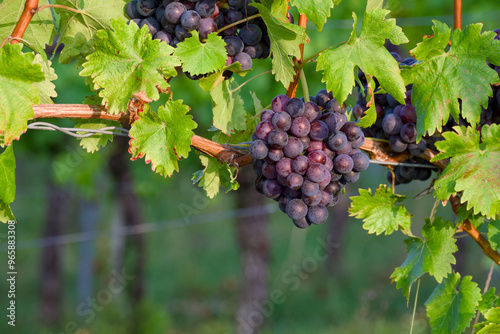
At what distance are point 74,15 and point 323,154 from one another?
70cm

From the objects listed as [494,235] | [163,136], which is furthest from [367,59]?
[494,235]

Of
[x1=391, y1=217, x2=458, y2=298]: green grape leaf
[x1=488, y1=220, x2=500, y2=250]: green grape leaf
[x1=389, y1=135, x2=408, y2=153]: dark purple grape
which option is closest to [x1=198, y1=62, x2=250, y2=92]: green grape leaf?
[x1=389, y1=135, x2=408, y2=153]: dark purple grape

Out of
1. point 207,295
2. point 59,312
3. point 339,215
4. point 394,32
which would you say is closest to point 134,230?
point 59,312

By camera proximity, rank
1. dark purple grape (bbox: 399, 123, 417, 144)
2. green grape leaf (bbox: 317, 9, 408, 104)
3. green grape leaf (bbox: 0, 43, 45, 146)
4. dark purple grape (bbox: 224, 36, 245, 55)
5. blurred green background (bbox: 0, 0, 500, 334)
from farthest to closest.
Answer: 1. blurred green background (bbox: 0, 0, 500, 334)
2. dark purple grape (bbox: 399, 123, 417, 144)
3. dark purple grape (bbox: 224, 36, 245, 55)
4. green grape leaf (bbox: 317, 9, 408, 104)
5. green grape leaf (bbox: 0, 43, 45, 146)

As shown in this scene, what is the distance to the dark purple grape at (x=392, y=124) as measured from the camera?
51.7 inches

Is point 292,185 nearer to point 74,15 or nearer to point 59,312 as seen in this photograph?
point 74,15

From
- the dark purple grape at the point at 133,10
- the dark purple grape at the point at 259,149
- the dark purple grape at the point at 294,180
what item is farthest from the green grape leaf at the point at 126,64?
the dark purple grape at the point at 294,180

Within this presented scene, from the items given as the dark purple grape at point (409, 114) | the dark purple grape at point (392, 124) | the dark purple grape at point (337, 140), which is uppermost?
the dark purple grape at point (337, 140)

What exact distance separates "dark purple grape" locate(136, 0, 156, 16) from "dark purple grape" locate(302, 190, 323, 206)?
0.55m

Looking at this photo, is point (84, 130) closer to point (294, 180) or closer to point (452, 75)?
point (294, 180)

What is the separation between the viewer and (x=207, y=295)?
25.2 feet

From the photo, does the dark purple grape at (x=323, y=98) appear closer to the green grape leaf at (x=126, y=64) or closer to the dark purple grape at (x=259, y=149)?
the dark purple grape at (x=259, y=149)

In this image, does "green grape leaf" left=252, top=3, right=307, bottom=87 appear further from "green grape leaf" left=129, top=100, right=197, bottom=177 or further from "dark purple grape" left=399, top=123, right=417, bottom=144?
"dark purple grape" left=399, top=123, right=417, bottom=144

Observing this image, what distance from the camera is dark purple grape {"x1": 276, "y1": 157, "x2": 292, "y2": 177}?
114cm
